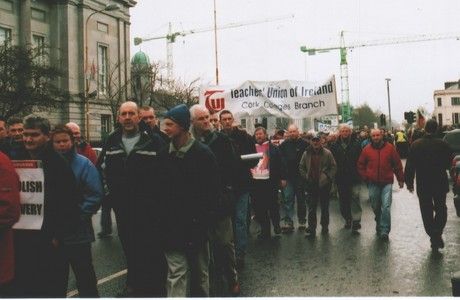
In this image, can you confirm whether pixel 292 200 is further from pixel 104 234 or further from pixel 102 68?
pixel 102 68

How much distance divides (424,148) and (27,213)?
6.09 metres

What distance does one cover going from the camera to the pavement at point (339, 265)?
20.4 ft

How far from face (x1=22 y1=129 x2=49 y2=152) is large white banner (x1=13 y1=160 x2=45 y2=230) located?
0.75ft

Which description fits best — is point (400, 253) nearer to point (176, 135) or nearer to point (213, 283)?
point (213, 283)

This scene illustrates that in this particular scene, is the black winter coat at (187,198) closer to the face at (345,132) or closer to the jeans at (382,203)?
the jeans at (382,203)

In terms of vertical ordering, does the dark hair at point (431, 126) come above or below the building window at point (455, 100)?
below

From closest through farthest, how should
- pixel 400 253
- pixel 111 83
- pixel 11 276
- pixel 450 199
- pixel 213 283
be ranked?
1. pixel 11 276
2. pixel 213 283
3. pixel 400 253
4. pixel 450 199
5. pixel 111 83

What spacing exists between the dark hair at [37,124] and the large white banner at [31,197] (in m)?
0.33

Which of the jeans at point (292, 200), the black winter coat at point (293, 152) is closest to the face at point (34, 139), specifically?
the jeans at point (292, 200)

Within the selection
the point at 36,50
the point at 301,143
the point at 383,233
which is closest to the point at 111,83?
the point at 36,50

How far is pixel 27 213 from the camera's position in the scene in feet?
13.9

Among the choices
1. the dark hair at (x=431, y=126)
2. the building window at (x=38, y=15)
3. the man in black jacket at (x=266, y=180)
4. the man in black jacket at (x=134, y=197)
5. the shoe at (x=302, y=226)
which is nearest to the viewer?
the man in black jacket at (x=134, y=197)

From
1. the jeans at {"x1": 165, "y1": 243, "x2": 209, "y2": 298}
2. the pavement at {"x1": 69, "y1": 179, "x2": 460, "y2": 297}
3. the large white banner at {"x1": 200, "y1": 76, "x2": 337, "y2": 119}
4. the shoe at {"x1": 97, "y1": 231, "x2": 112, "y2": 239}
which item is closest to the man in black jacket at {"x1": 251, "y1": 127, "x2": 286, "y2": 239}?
the pavement at {"x1": 69, "y1": 179, "x2": 460, "y2": 297}

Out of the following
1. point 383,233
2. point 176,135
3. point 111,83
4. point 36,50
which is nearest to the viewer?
point 176,135
